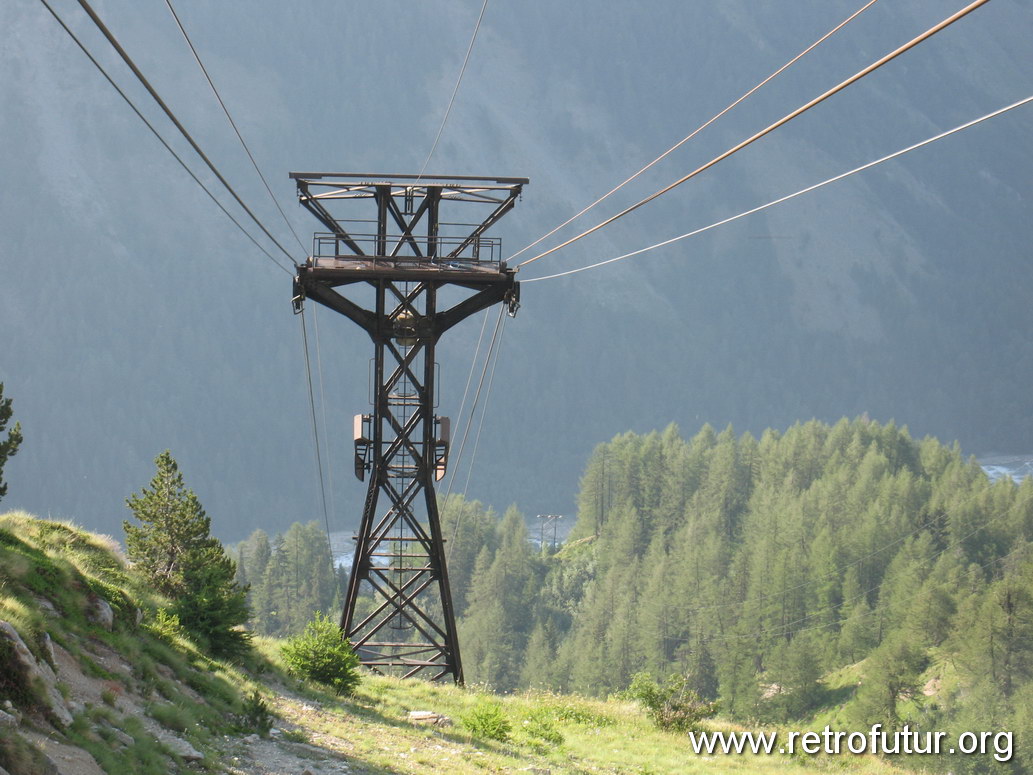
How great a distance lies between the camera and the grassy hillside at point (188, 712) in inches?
440

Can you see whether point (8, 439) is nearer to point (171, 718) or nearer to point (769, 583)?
point (171, 718)

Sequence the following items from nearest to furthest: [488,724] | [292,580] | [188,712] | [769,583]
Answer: [188,712] < [488,724] < [769,583] < [292,580]

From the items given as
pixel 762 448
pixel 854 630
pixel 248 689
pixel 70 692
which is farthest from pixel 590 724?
pixel 762 448

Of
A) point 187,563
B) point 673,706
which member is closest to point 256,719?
point 187,563

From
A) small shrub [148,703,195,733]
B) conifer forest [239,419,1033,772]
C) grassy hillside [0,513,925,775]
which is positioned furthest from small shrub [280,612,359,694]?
conifer forest [239,419,1033,772]

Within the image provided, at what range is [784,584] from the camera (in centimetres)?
10431

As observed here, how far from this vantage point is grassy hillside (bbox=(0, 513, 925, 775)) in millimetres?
11164

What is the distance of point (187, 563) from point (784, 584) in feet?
296

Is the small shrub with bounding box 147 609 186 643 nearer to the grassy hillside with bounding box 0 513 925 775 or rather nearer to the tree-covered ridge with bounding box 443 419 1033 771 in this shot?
the grassy hillside with bounding box 0 513 925 775

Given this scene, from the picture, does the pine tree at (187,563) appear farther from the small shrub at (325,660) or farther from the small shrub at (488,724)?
the small shrub at (488,724)

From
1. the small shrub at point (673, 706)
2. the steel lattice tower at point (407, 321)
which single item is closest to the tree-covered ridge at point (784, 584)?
the small shrub at point (673, 706)

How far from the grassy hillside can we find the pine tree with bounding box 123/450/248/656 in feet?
1.91

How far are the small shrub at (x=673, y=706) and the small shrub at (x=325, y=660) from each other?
7471 mm

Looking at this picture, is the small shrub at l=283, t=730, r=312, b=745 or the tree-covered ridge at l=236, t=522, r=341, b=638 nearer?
the small shrub at l=283, t=730, r=312, b=745
